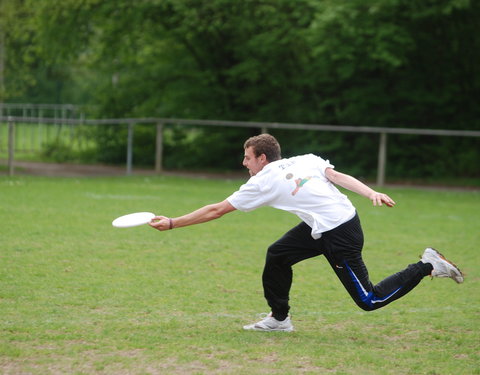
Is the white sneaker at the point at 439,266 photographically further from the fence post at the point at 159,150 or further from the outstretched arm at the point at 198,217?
the fence post at the point at 159,150

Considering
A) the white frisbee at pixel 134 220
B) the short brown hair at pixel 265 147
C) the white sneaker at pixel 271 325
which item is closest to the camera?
the white frisbee at pixel 134 220

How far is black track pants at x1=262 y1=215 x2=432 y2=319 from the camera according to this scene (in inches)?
241

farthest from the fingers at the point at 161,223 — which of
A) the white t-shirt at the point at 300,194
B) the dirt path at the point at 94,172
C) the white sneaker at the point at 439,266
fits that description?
the dirt path at the point at 94,172

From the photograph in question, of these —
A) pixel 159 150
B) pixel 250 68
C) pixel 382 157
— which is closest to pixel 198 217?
pixel 382 157

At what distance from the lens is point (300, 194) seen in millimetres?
5953

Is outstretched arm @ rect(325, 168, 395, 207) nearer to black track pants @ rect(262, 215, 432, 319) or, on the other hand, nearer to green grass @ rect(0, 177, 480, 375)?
black track pants @ rect(262, 215, 432, 319)

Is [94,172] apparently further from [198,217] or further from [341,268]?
[341,268]

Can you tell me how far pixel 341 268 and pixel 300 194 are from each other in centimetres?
74

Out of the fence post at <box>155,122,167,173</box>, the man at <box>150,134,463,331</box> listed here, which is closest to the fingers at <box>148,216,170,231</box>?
the man at <box>150,134,463,331</box>

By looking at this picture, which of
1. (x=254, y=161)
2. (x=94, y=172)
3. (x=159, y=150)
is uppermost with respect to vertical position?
(x=254, y=161)

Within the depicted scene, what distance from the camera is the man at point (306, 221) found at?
5930mm

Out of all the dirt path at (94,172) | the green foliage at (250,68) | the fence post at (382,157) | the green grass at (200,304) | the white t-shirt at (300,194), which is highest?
the green foliage at (250,68)

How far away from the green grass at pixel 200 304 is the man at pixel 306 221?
43 cm

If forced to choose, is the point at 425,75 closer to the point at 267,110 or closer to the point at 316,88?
the point at 316,88
